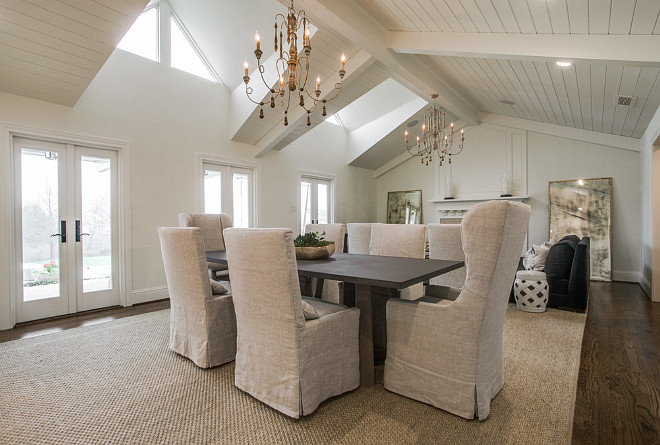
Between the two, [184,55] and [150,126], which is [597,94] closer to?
[184,55]

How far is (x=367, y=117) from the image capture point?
6883 mm

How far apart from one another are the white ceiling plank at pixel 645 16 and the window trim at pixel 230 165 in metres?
4.54

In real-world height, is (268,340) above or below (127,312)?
above

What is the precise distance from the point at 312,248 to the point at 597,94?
3.80 metres

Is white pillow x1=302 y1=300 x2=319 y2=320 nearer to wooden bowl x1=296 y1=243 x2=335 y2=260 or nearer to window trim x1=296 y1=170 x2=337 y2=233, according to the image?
wooden bowl x1=296 y1=243 x2=335 y2=260

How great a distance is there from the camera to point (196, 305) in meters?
2.26

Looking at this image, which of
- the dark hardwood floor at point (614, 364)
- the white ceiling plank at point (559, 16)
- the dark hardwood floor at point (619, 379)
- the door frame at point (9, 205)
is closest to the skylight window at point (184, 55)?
the door frame at point (9, 205)

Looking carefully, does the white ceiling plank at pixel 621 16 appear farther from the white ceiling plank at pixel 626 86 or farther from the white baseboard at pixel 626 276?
the white baseboard at pixel 626 276

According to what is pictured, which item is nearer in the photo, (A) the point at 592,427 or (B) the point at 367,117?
(A) the point at 592,427

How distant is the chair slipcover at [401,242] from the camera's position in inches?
112

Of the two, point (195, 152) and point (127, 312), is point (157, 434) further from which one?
point (195, 152)

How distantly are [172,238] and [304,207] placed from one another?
4.32m

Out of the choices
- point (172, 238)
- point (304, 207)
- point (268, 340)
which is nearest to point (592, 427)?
point (268, 340)

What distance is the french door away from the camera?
342 centimetres
